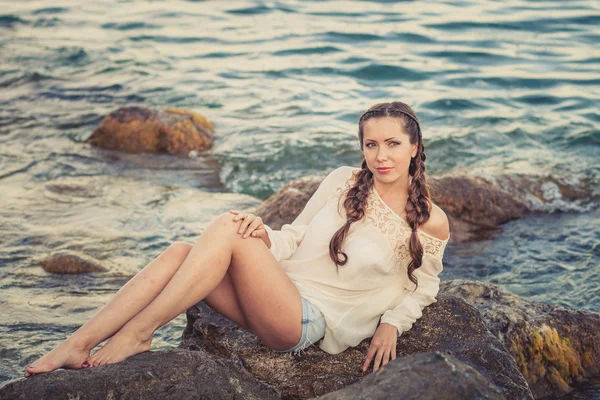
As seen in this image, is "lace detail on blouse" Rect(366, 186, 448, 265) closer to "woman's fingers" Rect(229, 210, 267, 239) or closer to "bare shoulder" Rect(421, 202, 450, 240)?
"bare shoulder" Rect(421, 202, 450, 240)

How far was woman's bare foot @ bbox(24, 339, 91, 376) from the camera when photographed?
12.1ft

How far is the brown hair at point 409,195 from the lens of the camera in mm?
4211

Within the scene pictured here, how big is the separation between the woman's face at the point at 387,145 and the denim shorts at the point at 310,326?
0.84 metres

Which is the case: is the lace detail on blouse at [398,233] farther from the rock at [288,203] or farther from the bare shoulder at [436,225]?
the rock at [288,203]

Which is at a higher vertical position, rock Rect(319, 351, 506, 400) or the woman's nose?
the woman's nose

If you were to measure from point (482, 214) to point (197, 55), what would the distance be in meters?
7.91

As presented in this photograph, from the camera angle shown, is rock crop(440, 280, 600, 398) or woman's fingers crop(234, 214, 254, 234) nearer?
woman's fingers crop(234, 214, 254, 234)

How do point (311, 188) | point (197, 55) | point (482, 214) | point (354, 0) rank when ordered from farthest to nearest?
point (354, 0) < point (197, 55) < point (482, 214) < point (311, 188)

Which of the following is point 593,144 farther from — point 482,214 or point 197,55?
point 197,55

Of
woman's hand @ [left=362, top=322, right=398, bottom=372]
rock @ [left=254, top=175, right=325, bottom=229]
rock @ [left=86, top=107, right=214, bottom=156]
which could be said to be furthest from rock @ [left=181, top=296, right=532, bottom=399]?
Answer: rock @ [left=86, top=107, right=214, bottom=156]

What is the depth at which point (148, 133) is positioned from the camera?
9.70 meters

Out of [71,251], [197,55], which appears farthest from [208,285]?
[197,55]

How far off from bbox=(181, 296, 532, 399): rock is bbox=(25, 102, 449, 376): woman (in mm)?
84

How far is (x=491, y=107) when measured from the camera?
444 inches
